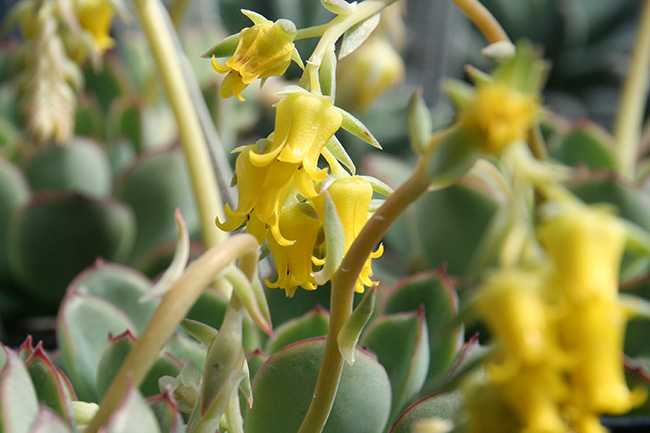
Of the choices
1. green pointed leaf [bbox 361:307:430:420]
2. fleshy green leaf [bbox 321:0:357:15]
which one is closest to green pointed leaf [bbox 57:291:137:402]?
green pointed leaf [bbox 361:307:430:420]

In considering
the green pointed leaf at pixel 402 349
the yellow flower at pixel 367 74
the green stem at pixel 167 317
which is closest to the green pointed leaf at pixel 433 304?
the green pointed leaf at pixel 402 349

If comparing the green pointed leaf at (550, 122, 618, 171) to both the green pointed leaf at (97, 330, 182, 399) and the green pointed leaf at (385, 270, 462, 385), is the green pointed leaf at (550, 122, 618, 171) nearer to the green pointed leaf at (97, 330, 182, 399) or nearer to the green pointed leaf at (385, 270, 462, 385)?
the green pointed leaf at (385, 270, 462, 385)

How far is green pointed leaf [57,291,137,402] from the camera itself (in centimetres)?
45

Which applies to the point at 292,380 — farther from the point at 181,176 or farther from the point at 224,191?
the point at 181,176

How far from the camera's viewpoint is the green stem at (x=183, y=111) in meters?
0.53

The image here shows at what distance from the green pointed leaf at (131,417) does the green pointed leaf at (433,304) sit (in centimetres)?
26

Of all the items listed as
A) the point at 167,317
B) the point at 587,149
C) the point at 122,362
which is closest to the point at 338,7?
the point at 167,317

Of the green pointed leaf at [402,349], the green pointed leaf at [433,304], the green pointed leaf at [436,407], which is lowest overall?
the green pointed leaf at [433,304]

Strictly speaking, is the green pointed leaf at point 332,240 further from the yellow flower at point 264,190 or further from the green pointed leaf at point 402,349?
the green pointed leaf at point 402,349

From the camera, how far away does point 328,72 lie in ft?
0.94

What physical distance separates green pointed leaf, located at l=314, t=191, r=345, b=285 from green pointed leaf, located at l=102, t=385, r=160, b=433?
76 millimetres

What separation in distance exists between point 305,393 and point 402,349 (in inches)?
3.5

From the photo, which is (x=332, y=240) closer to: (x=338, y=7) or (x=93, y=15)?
(x=338, y=7)

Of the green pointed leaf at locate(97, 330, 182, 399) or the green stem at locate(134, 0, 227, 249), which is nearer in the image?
the green pointed leaf at locate(97, 330, 182, 399)
